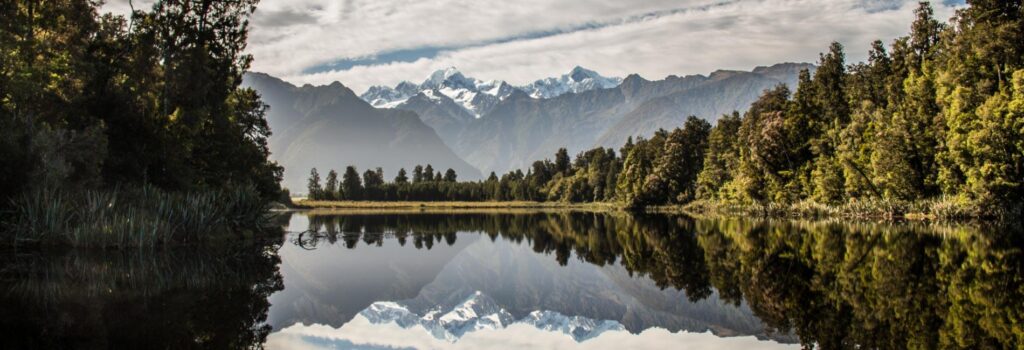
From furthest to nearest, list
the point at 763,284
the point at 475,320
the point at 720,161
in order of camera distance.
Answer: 1. the point at 720,161
2. the point at 763,284
3. the point at 475,320

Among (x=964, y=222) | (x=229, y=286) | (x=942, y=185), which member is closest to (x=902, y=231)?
Result: (x=964, y=222)

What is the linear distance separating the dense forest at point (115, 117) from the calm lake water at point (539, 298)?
7.13 ft

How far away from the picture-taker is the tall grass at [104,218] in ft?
101

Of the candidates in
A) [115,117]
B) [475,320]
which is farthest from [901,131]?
[115,117]

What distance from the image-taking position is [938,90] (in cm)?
5925

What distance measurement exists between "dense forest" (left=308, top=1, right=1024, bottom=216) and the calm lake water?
56.1 feet

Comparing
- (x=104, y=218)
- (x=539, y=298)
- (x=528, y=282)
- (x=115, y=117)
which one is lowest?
(x=528, y=282)

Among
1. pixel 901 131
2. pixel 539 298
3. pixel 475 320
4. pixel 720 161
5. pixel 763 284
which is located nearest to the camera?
pixel 475 320

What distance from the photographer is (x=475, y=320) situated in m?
18.8

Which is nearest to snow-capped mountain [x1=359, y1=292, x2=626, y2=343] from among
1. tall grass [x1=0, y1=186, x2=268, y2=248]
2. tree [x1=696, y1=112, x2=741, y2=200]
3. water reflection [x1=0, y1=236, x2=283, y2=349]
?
water reflection [x1=0, y1=236, x2=283, y2=349]

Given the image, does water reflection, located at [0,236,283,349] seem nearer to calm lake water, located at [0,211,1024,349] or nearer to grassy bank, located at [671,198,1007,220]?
calm lake water, located at [0,211,1024,349]

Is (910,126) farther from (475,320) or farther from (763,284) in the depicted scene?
(475,320)

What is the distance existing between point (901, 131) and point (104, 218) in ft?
193

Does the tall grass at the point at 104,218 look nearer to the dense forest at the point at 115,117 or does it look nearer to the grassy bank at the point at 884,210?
the dense forest at the point at 115,117
